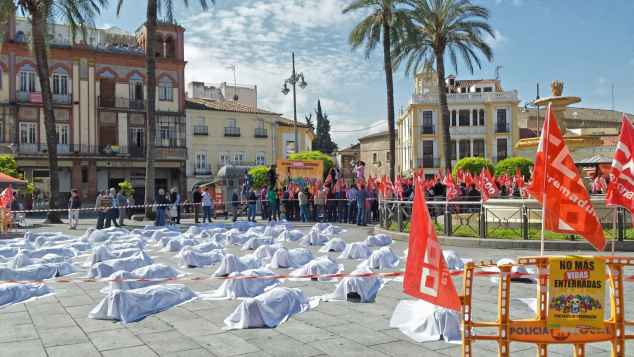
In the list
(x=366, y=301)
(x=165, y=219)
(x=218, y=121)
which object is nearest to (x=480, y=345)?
(x=366, y=301)

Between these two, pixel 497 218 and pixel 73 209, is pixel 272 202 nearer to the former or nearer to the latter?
pixel 73 209

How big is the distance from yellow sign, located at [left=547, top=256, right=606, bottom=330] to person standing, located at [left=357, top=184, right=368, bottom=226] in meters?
18.0

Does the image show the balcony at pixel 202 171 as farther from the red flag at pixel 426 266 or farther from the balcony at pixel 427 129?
the red flag at pixel 426 266

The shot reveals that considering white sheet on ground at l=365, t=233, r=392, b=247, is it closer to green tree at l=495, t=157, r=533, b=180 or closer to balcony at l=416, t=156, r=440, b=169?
green tree at l=495, t=157, r=533, b=180

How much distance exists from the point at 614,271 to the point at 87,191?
4620cm

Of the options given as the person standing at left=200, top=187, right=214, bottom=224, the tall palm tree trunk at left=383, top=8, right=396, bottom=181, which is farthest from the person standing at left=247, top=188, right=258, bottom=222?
the tall palm tree trunk at left=383, top=8, right=396, bottom=181

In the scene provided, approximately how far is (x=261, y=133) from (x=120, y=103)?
13.4 meters

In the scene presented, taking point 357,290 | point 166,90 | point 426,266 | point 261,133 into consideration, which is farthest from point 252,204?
point 261,133

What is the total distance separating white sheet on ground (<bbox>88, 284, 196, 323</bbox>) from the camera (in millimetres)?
7035

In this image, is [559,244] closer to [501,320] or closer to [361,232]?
[361,232]

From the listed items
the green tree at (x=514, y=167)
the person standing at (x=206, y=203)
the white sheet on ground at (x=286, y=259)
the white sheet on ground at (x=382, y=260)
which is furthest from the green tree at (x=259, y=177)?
the white sheet on ground at (x=382, y=260)

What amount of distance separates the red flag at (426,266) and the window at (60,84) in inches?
1852

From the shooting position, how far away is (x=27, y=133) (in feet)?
146

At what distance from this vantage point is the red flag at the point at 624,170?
21.1 ft
